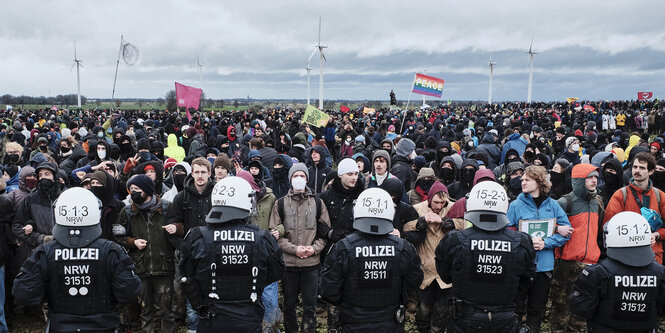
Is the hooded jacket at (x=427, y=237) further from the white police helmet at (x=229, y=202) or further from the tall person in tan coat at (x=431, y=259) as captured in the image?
the white police helmet at (x=229, y=202)

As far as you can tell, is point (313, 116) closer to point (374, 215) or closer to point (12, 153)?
point (12, 153)

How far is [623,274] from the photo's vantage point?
3791 millimetres

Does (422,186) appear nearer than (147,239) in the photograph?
No

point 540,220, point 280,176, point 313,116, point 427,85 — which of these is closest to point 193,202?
point 280,176

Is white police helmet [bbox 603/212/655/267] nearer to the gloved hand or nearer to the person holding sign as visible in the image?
the person holding sign

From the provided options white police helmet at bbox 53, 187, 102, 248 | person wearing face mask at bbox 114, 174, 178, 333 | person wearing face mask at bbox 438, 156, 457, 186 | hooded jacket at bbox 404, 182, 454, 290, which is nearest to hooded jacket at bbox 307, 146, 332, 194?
person wearing face mask at bbox 438, 156, 457, 186

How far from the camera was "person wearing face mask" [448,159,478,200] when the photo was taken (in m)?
6.88

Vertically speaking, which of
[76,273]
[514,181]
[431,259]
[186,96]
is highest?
[186,96]

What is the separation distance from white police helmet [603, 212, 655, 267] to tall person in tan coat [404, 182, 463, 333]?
1.89 metres

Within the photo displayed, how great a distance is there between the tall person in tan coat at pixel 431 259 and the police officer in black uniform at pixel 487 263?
45.3 inches

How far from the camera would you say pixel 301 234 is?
5.55 metres

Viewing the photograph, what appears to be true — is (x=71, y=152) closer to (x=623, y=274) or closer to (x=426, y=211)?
(x=426, y=211)

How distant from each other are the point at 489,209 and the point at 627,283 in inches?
47.9

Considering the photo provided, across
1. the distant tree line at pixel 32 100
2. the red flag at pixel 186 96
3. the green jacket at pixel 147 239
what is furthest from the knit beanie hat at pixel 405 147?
the distant tree line at pixel 32 100
